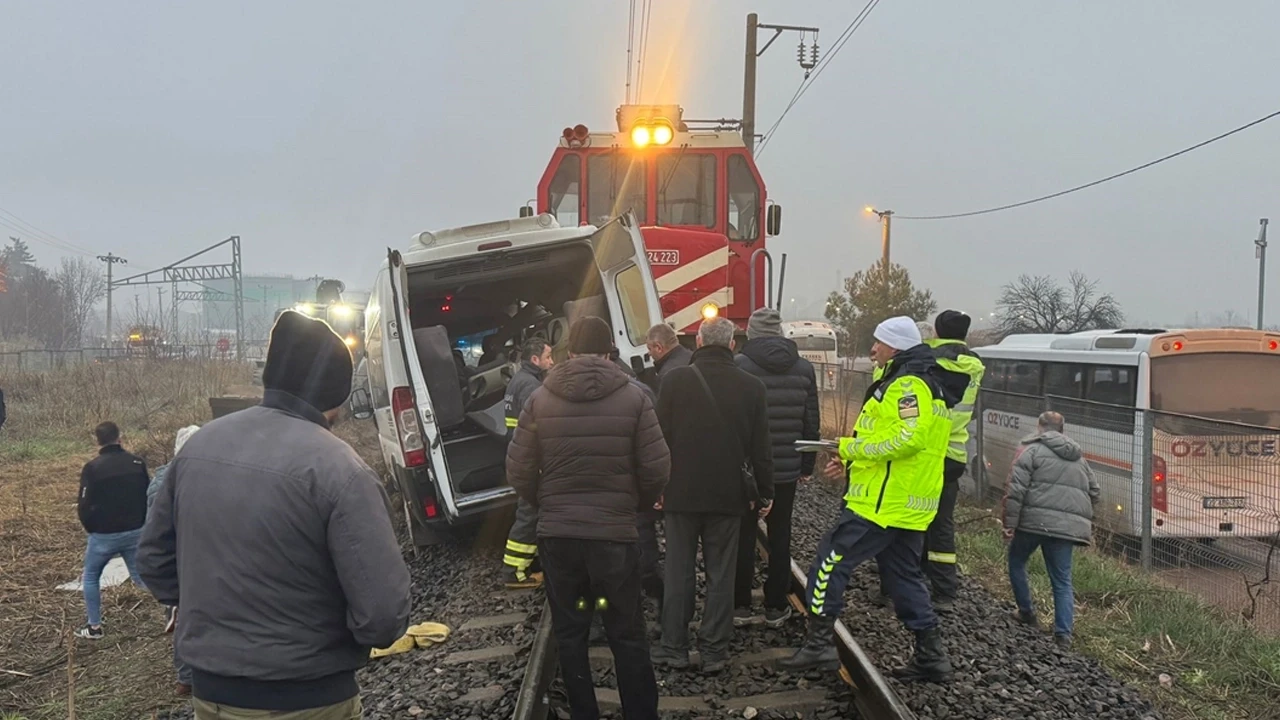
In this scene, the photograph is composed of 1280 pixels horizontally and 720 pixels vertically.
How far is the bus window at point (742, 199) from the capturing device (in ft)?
28.1

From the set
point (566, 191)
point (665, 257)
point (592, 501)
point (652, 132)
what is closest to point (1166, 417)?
point (665, 257)

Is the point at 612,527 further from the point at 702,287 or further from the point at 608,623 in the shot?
the point at 702,287

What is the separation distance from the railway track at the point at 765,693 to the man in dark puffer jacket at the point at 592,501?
12.4 inches

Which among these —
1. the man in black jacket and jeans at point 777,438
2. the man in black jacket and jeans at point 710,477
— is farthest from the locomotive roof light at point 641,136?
the man in black jacket and jeans at point 710,477

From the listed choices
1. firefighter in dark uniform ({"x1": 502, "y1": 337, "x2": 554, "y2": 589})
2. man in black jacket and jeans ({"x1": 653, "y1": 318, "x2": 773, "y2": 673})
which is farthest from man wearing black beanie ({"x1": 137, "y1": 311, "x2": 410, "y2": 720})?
firefighter in dark uniform ({"x1": 502, "y1": 337, "x2": 554, "y2": 589})

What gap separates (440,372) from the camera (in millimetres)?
6711

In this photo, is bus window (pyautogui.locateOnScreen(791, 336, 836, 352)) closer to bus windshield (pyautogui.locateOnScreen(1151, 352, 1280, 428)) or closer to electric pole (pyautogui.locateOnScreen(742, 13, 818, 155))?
electric pole (pyautogui.locateOnScreen(742, 13, 818, 155))

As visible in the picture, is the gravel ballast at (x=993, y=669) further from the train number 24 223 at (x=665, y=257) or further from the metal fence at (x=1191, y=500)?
the train number 24 223 at (x=665, y=257)

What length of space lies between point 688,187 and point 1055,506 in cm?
503

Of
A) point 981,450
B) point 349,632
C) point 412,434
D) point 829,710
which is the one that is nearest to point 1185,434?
point 981,450

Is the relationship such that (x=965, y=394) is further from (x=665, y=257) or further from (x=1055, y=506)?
(x=665, y=257)

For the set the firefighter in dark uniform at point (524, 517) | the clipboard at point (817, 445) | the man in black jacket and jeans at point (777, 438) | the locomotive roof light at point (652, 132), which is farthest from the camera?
the locomotive roof light at point (652, 132)

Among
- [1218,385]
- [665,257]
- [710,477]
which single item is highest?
[665,257]

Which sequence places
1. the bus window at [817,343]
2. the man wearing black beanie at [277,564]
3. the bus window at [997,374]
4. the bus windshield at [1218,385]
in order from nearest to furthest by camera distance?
the man wearing black beanie at [277,564] → the bus windshield at [1218,385] → the bus window at [997,374] → the bus window at [817,343]
